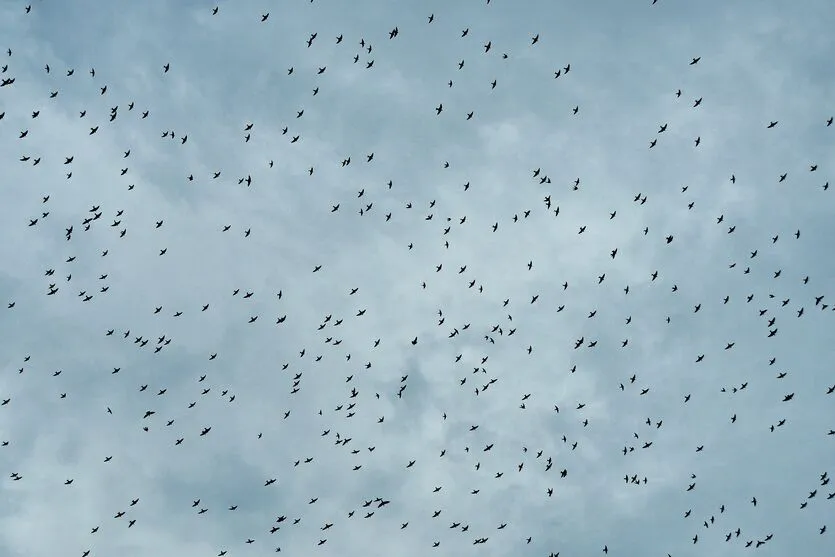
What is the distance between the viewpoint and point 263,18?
95.8 m

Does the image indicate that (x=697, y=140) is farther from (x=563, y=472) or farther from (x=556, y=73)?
(x=563, y=472)

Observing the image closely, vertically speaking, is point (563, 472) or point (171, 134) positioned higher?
point (171, 134)

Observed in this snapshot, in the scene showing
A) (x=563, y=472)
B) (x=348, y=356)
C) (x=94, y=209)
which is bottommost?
(x=563, y=472)

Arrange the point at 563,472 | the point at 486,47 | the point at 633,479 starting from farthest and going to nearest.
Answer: the point at 633,479
the point at 563,472
the point at 486,47

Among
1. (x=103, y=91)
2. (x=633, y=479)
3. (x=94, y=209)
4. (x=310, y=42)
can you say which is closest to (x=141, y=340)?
(x=94, y=209)

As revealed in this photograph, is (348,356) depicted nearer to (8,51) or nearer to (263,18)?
(263,18)

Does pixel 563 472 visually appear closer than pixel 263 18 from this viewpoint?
No

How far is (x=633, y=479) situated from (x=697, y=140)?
3691 centimetres

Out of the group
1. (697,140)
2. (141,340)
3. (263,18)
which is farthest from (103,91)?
(697,140)

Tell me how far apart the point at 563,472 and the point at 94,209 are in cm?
5293

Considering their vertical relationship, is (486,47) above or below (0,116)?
below

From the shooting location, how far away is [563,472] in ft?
338

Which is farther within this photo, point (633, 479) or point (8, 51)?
point (633, 479)

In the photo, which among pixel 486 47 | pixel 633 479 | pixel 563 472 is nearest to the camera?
pixel 486 47
